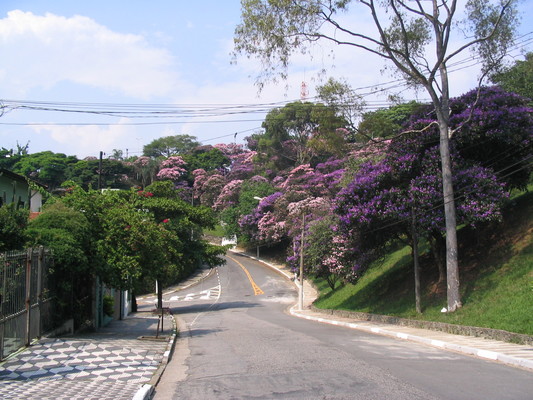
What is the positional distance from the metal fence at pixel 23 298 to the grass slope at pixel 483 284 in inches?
457

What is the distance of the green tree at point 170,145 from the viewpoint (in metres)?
94.0

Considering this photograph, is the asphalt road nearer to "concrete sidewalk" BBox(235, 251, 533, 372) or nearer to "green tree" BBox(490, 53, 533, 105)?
"concrete sidewalk" BBox(235, 251, 533, 372)

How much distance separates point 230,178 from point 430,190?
54991 mm

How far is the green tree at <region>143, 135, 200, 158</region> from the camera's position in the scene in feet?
308

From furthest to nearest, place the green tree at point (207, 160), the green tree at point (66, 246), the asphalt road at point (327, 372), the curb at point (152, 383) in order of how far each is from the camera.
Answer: the green tree at point (207, 160) → the green tree at point (66, 246) → the curb at point (152, 383) → the asphalt road at point (327, 372)

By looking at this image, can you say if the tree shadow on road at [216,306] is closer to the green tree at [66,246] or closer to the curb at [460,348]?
the curb at [460,348]

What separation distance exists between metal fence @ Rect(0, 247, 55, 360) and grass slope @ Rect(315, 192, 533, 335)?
1162 centimetres

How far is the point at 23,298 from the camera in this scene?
11750mm

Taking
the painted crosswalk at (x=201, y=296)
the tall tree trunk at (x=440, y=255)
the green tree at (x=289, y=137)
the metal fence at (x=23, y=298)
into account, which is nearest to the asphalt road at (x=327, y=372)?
the metal fence at (x=23, y=298)

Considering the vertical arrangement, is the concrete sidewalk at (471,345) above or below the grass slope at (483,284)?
below

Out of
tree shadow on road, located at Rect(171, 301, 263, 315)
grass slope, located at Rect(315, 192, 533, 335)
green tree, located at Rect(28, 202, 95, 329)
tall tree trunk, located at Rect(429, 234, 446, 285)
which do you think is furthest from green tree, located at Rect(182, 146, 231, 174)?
green tree, located at Rect(28, 202, 95, 329)

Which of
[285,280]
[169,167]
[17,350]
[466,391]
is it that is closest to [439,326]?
[466,391]

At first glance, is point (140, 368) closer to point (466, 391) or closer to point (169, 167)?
point (466, 391)

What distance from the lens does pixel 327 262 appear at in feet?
97.8
